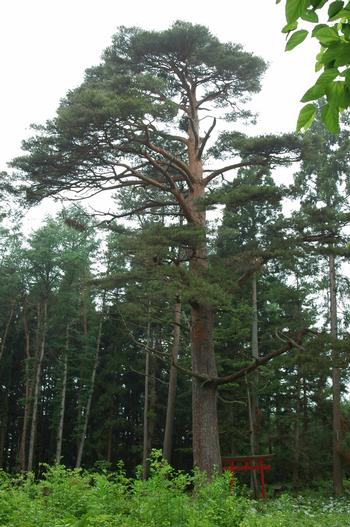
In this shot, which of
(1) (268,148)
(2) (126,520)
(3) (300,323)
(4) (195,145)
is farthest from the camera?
(3) (300,323)

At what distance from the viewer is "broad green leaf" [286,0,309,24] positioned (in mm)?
1085

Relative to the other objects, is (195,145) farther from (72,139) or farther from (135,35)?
(72,139)

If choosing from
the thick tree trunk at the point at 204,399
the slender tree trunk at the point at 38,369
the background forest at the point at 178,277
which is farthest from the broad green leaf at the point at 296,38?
the slender tree trunk at the point at 38,369

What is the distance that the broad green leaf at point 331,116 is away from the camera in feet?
3.76

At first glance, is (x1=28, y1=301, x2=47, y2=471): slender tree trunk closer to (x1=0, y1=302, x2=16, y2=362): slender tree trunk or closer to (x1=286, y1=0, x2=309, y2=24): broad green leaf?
(x1=0, y1=302, x2=16, y2=362): slender tree trunk

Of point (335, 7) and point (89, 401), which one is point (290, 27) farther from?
point (89, 401)

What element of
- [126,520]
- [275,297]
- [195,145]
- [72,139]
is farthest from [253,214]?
[126,520]

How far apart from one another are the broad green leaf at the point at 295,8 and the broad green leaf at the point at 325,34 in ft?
0.17

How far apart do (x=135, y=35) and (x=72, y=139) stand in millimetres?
2815

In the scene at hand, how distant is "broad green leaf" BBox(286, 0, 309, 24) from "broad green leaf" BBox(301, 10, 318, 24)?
0.01 m

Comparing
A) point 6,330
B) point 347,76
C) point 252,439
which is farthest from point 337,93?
point 6,330

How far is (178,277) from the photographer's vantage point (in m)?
8.65

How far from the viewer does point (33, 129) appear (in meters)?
9.34

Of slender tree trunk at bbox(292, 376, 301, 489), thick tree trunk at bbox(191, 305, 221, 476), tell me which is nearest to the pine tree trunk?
thick tree trunk at bbox(191, 305, 221, 476)
